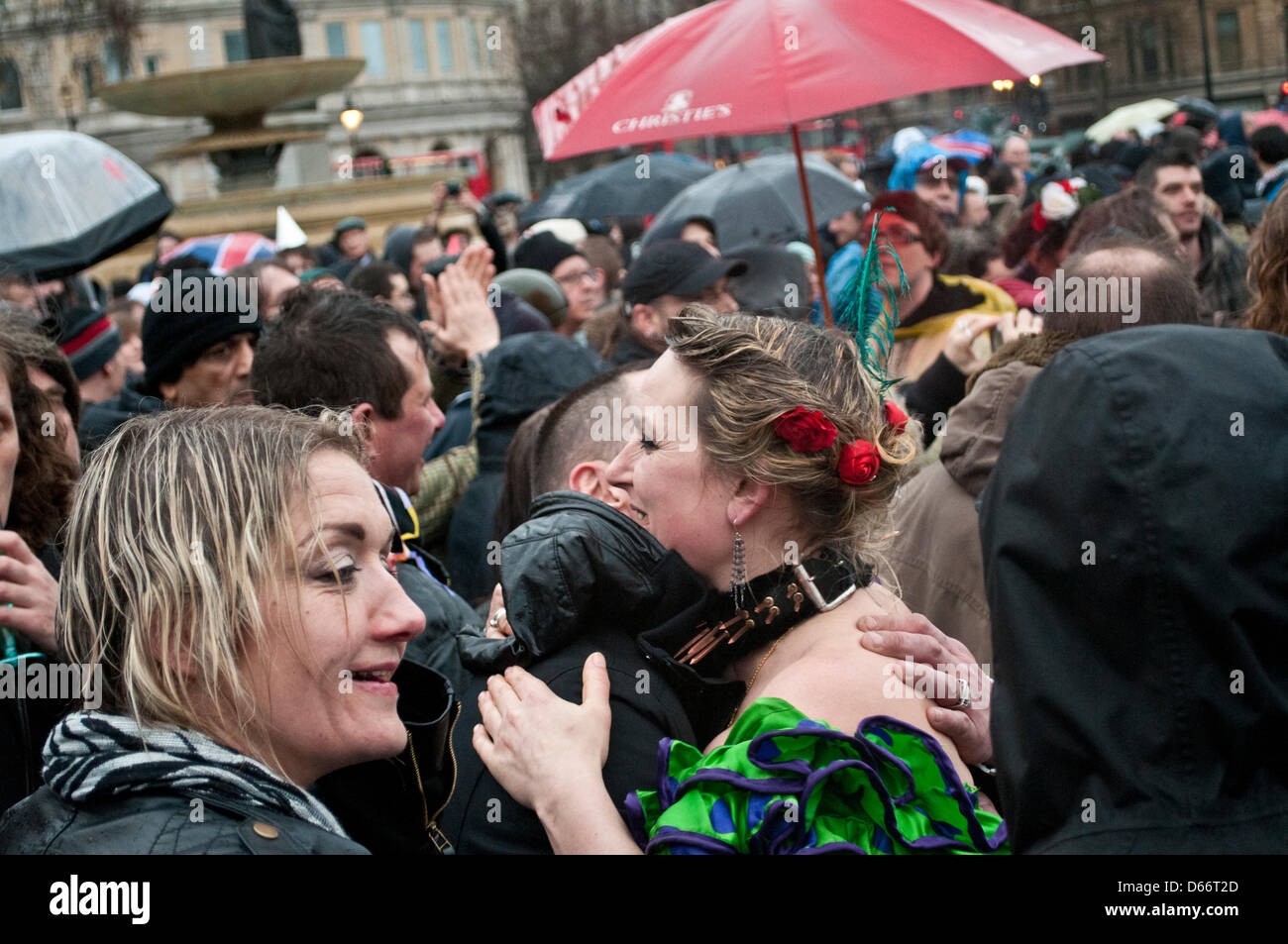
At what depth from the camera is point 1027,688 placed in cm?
157

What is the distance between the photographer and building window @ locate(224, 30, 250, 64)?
223 feet

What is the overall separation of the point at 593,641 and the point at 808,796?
642 millimetres

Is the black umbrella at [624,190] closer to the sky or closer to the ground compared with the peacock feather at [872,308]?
closer to the sky

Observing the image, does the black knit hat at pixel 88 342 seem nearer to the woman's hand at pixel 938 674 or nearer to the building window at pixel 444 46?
the woman's hand at pixel 938 674

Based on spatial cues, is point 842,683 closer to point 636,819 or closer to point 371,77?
point 636,819

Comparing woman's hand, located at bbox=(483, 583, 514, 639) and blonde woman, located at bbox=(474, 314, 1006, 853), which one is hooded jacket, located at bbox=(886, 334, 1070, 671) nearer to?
blonde woman, located at bbox=(474, 314, 1006, 853)

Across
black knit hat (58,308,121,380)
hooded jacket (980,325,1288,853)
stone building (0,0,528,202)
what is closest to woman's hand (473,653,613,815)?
hooded jacket (980,325,1288,853)

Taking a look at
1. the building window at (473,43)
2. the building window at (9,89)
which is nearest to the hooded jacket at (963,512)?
the building window at (9,89)

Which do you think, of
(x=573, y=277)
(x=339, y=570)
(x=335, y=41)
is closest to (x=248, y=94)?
(x=573, y=277)

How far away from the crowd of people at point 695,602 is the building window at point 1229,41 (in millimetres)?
42055

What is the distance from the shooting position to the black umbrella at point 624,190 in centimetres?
1241

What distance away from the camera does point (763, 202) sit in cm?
1000
